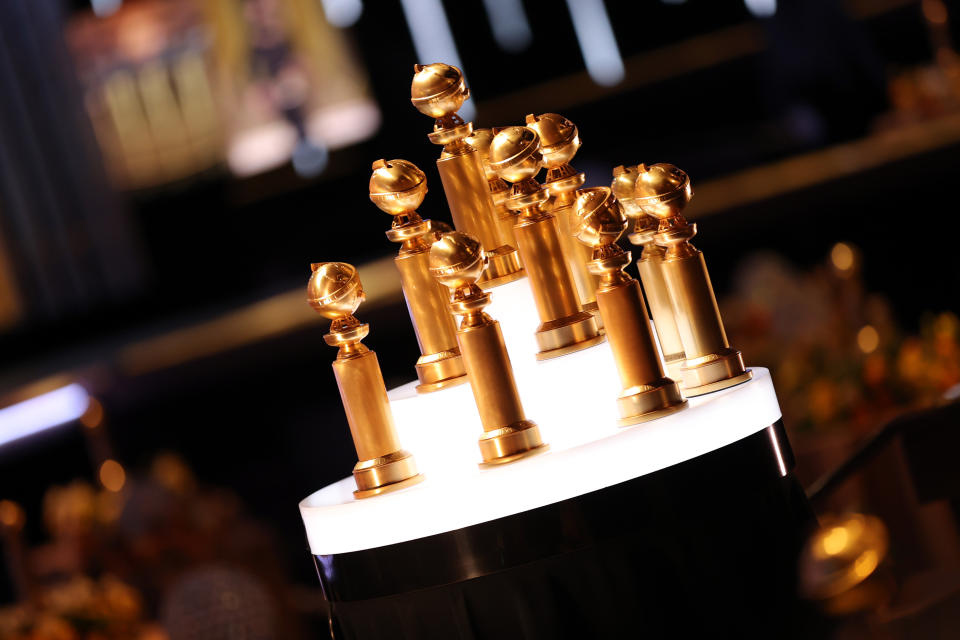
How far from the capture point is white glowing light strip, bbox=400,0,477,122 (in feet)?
14.1

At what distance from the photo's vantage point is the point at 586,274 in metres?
0.82

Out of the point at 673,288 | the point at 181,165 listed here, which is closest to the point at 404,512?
the point at 673,288

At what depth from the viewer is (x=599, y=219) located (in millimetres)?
661

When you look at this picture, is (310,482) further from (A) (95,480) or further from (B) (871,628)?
(B) (871,628)

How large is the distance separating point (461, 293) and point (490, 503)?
0.12m

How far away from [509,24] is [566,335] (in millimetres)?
3658

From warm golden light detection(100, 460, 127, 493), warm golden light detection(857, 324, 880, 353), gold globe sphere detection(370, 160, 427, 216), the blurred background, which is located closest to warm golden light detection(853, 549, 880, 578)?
gold globe sphere detection(370, 160, 427, 216)

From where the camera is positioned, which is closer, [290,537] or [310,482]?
[290,537]

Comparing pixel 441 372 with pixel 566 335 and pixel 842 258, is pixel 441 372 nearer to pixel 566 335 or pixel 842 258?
pixel 566 335

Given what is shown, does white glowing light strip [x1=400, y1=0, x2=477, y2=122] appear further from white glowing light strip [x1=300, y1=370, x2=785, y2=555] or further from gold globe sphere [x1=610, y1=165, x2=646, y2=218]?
white glowing light strip [x1=300, y1=370, x2=785, y2=555]

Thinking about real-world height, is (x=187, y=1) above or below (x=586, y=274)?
above

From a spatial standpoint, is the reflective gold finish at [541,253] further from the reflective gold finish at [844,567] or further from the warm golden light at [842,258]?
the warm golden light at [842,258]

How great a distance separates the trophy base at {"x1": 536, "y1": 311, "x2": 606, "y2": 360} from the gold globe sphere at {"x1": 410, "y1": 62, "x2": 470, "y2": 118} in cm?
15

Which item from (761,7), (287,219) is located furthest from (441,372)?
(287,219)
